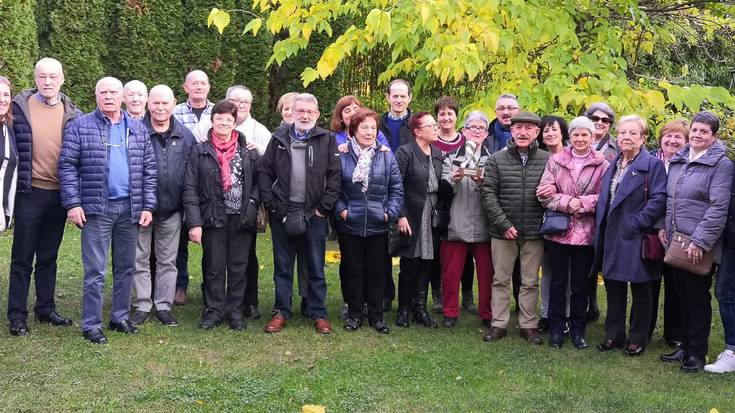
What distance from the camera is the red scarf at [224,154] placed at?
658 centimetres

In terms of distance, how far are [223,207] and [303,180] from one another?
27.2 inches

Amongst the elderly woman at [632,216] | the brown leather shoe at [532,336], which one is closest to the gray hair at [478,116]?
the elderly woman at [632,216]

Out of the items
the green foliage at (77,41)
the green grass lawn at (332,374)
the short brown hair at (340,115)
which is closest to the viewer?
the green grass lawn at (332,374)

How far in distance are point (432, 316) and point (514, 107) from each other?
2065 mm

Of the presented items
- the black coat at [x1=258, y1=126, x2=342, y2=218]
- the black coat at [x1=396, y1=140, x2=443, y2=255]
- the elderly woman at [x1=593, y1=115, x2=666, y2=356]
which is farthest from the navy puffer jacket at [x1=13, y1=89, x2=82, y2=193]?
the elderly woman at [x1=593, y1=115, x2=666, y2=356]

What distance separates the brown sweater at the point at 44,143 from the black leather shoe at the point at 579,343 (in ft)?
14.1

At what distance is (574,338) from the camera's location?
6.60 m

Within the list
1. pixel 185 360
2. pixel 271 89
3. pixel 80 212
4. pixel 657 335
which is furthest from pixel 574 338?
pixel 271 89

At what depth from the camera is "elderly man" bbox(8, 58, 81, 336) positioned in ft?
19.9

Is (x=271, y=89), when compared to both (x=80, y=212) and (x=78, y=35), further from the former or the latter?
(x=80, y=212)

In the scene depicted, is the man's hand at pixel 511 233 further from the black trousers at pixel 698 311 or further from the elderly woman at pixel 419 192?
the black trousers at pixel 698 311

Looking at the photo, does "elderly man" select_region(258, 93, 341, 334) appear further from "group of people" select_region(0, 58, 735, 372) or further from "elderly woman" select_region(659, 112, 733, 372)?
"elderly woman" select_region(659, 112, 733, 372)

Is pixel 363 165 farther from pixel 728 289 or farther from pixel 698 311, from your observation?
pixel 728 289

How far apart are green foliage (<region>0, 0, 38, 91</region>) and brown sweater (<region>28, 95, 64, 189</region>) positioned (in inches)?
195
